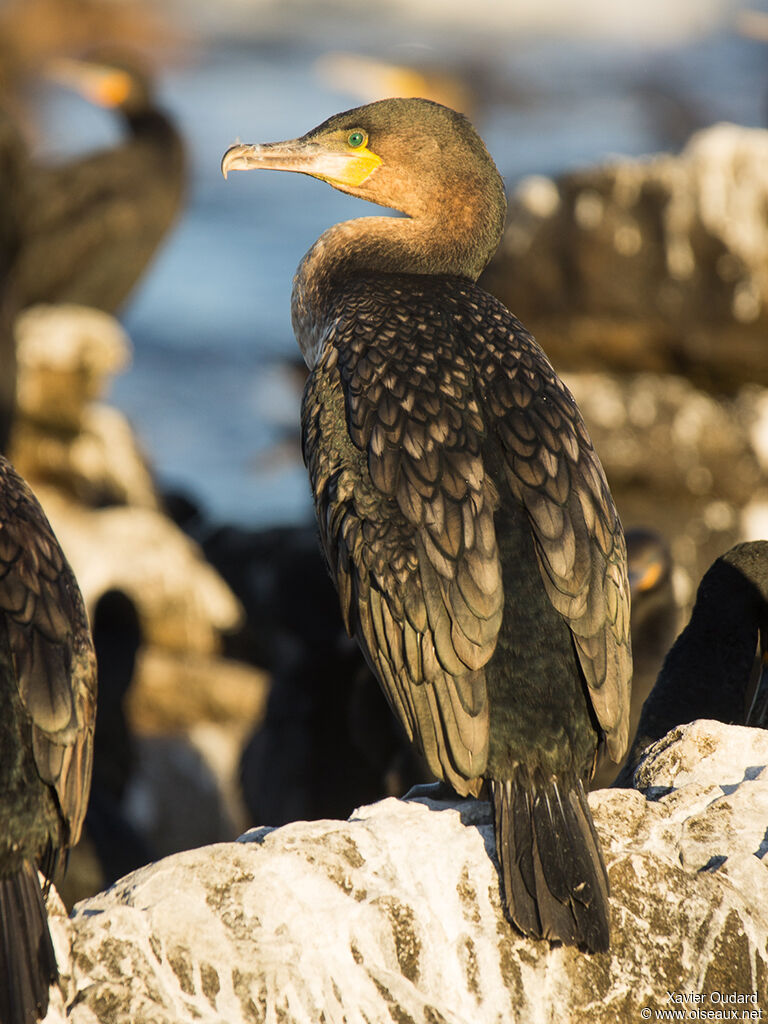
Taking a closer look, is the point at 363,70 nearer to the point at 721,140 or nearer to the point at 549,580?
the point at 721,140

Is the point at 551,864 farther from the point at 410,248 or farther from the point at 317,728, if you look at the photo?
the point at 317,728

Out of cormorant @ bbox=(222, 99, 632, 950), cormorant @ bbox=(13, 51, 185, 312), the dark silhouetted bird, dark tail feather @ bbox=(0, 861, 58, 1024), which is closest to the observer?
dark tail feather @ bbox=(0, 861, 58, 1024)

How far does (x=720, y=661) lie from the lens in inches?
161

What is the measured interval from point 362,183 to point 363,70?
10832 millimetres

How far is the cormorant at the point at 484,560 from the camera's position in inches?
118

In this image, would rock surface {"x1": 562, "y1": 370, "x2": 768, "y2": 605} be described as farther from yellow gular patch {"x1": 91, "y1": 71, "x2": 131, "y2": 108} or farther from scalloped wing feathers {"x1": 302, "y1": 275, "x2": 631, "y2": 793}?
yellow gular patch {"x1": 91, "y1": 71, "x2": 131, "y2": 108}

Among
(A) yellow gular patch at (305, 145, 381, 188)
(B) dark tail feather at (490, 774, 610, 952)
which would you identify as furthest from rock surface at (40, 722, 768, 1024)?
(A) yellow gular patch at (305, 145, 381, 188)

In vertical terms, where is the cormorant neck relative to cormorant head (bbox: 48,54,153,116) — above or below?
below

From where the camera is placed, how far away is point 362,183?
14.0ft

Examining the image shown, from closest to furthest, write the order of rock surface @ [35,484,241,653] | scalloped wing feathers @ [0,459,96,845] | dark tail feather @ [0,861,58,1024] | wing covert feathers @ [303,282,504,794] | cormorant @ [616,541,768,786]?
dark tail feather @ [0,861,58,1024] → scalloped wing feathers @ [0,459,96,845] → wing covert feathers @ [303,282,504,794] → cormorant @ [616,541,768,786] → rock surface @ [35,484,241,653]

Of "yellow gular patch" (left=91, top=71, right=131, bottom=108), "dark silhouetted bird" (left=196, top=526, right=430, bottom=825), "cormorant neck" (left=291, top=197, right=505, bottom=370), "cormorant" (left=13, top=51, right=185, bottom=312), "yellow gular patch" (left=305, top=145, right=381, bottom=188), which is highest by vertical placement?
"yellow gular patch" (left=91, top=71, right=131, bottom=108)

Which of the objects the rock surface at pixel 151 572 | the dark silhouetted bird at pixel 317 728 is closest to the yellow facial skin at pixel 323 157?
the dark silhouetted bird at pixel 317 728

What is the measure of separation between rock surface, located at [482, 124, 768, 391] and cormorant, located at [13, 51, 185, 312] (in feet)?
12.1

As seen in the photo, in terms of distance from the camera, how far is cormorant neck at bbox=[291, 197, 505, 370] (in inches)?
164
